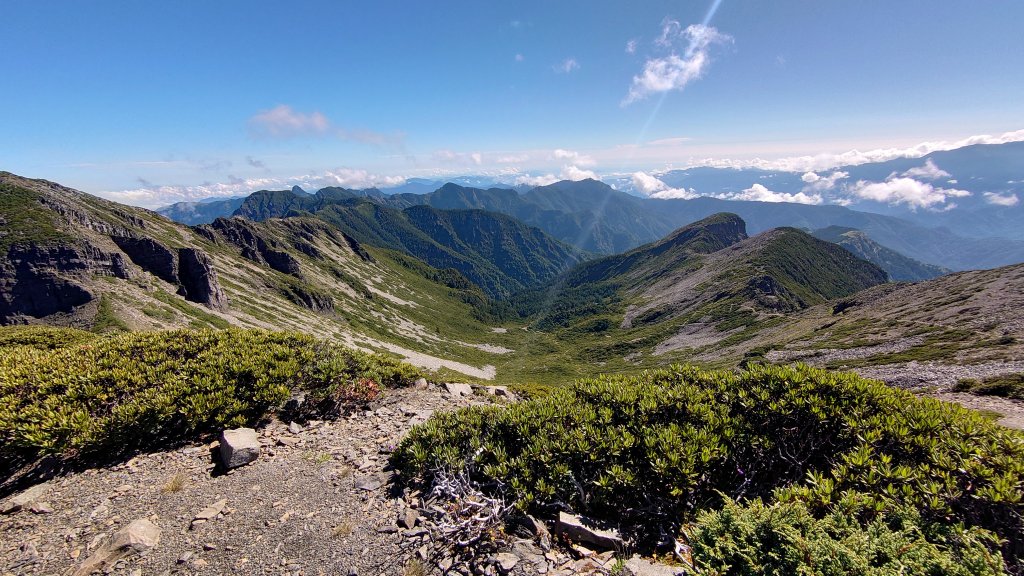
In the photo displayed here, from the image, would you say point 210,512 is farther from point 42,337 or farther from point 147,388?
point 42,337

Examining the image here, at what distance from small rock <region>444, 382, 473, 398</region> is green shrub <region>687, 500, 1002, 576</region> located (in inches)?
582

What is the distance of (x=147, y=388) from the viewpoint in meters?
11.9

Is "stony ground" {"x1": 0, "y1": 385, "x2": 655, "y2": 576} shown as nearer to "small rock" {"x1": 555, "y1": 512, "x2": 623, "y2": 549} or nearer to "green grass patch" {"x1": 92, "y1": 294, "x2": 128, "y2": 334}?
"small rock" {"x1": 555, "y1": 512, "x2": 623, "y2": 549}

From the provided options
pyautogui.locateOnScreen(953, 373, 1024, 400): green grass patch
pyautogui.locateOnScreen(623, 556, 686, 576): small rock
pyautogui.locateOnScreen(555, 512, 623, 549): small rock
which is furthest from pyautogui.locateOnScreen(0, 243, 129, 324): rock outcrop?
pyautogui.locateOnScreen(953, 373, 1024, 400): green grass patch

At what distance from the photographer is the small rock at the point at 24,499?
349 inches

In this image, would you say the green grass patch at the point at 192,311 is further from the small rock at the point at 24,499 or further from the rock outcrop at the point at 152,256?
the small rock at the point at 24,499

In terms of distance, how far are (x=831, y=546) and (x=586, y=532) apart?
418 cm

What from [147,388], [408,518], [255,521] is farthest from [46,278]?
[408,518]

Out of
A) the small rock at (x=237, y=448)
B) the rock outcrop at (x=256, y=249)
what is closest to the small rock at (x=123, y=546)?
the small rock at (x=237, y=448)

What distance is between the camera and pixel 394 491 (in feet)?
32.5

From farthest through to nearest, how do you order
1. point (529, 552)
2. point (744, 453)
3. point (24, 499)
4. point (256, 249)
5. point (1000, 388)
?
point (256, 249) → point (1000, 388) → point (744, 453) → point (24, 499) → point (529, 552)

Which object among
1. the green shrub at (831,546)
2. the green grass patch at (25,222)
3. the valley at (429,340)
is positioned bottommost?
the valley at (429,340)

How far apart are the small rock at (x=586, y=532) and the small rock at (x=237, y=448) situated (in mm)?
9235

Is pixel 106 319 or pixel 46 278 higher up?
pixel 46 278
